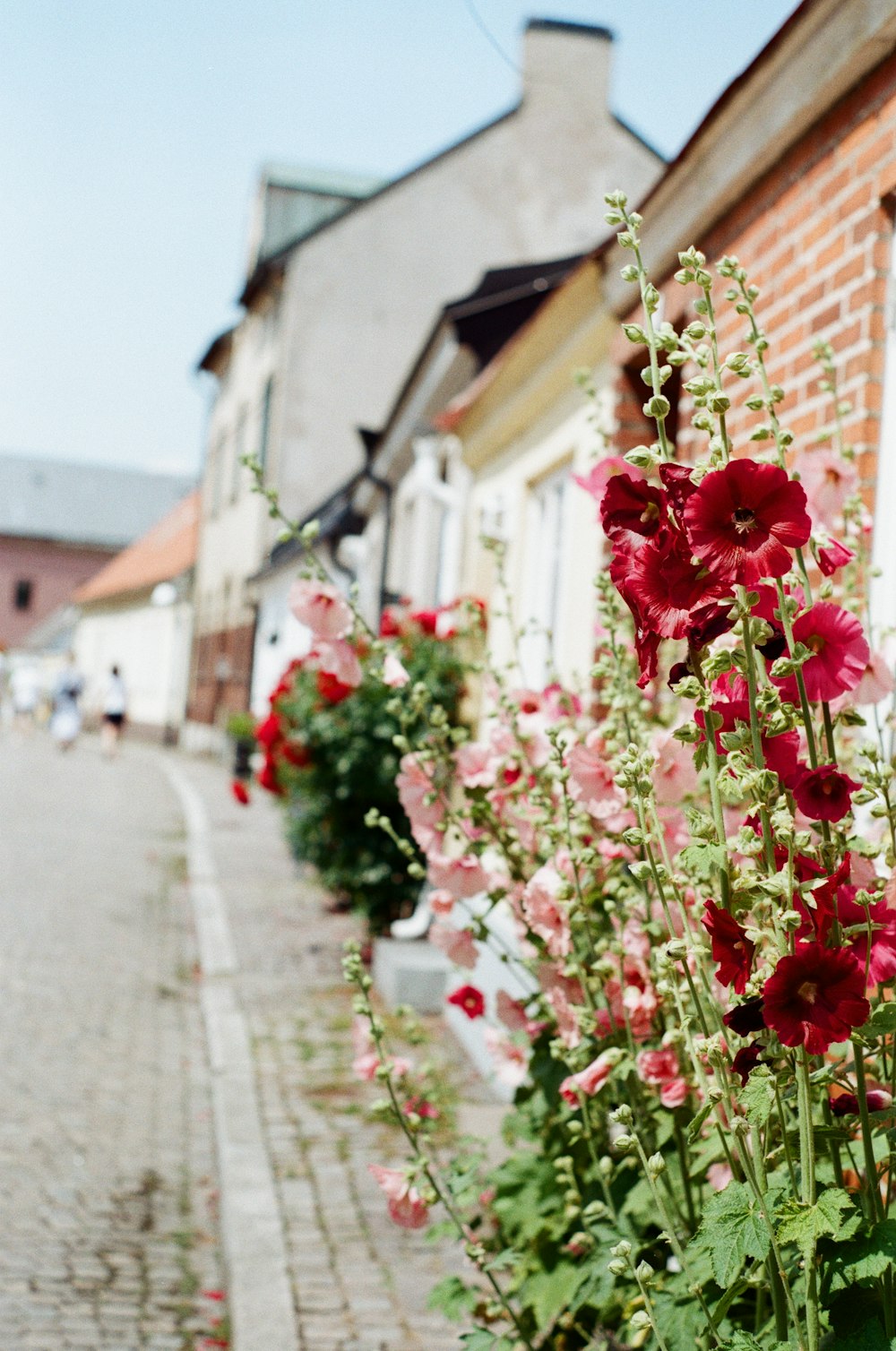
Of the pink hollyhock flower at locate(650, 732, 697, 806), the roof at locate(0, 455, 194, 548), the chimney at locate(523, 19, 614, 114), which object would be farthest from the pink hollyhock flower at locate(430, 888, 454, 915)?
the roof at locate(0, 455, 194, 548)

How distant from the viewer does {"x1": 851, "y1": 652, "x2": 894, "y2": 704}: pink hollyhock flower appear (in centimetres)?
238

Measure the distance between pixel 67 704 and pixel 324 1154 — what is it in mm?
24298

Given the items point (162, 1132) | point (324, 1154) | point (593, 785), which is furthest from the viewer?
point (162, 1132)

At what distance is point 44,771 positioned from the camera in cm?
2261

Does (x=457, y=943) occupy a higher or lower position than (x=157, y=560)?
lower

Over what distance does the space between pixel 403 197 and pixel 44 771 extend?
10394 millimetres

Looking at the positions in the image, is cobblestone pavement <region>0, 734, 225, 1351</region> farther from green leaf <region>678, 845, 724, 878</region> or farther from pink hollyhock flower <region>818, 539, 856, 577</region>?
pink hollyhock flower <region>818, 539, 856, 577</region>

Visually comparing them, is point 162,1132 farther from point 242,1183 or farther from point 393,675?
point 393,675

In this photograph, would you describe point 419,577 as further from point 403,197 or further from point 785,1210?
point 403,197

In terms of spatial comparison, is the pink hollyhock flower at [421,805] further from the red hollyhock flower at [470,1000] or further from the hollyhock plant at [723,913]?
the red hollyhock flower at [470,1000]

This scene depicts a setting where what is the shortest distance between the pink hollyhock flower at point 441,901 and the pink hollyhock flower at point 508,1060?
1.41ft

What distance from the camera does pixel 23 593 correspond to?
63094mm

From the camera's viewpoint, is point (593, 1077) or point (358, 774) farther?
point (358, 774)

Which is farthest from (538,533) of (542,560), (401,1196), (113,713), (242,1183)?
(113,713)
